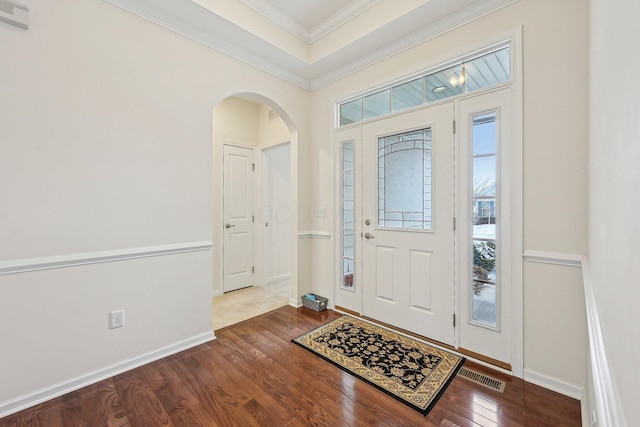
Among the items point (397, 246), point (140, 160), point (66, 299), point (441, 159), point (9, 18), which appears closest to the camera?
point (9, 18)

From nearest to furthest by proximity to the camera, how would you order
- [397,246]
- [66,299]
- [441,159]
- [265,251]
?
[66,299]
[441,159]
[397,246]
[265,251]

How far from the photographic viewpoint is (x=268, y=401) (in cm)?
181

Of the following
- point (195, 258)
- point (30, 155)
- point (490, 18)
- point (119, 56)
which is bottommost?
→ point (195, 258)

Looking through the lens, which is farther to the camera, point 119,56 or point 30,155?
point 119,56

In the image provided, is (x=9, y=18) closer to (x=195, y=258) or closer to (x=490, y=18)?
(x=195, y=258)

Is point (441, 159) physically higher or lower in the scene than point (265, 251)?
higher

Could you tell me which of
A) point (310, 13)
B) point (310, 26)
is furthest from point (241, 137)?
point (310, 13)

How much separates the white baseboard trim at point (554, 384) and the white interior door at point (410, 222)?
0.55 metres

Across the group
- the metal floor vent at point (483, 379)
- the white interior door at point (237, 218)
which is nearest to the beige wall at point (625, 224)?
the metal floor vent at point (483, 379)

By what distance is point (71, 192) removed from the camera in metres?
1.91

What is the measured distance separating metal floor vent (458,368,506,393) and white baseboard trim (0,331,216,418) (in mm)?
2186

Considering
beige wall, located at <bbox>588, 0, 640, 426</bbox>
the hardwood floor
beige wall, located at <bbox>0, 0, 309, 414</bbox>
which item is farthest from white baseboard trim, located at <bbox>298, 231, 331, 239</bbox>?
beige wall, located at <bbox>588, 0, 640, 426</bbox>

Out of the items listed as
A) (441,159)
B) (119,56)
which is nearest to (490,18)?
(441,159)

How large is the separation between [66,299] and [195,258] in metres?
0.89
